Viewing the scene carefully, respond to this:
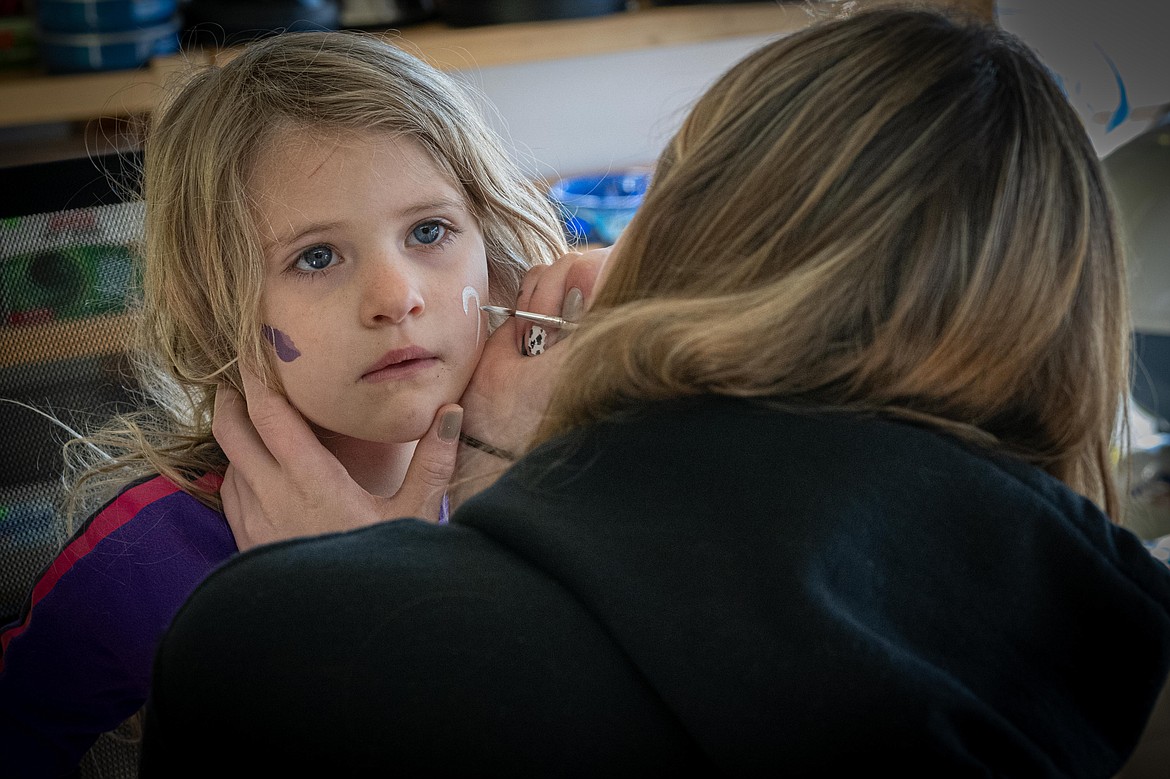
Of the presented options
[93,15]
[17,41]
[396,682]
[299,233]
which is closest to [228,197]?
[299,233]

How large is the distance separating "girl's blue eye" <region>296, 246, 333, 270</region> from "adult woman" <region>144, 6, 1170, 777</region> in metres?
0.37

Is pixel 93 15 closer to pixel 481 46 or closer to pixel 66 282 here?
pixel 481 46

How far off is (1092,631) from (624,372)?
28 centimetres

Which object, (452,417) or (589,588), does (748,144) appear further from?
(452,417)

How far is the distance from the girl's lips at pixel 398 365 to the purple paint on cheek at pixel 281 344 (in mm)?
71

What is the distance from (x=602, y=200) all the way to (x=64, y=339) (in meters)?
1.28

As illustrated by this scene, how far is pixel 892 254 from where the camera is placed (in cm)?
60

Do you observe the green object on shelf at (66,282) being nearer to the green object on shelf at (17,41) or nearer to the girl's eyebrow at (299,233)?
the girl's eyebrow at (299,233)

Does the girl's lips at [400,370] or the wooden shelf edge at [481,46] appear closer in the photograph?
the girl's lips at [400,370]

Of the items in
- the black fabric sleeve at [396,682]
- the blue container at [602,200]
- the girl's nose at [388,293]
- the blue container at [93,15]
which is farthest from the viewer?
the blue container at [602,200]

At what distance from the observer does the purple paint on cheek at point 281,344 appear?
0.97m

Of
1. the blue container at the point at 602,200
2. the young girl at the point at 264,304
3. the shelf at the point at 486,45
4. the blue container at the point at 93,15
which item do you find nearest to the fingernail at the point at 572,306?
the young girl at the point at 264,304

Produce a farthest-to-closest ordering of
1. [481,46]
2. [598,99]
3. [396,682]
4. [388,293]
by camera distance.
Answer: [598,99] → [481,46] → [388,293] → [396,682]

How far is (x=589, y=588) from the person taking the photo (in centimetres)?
53
